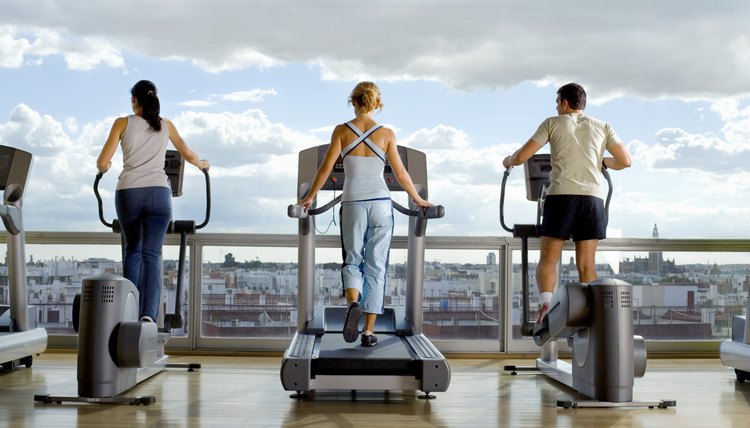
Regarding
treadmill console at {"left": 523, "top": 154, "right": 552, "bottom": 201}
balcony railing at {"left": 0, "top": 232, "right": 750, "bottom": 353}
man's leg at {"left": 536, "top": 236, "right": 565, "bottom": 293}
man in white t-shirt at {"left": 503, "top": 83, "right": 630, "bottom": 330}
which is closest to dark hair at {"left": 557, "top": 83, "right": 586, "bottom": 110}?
man in white t-shirt at {"left": 503, "top": 83, "right": 630, "bottom": 330}

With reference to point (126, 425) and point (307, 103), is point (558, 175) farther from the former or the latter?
point (307, 103)

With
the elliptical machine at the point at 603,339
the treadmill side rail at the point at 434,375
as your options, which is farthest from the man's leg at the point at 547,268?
the treadmill side rail at the point at 434,375

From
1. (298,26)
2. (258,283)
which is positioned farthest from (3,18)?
(258,283)

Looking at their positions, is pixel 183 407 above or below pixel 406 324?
below

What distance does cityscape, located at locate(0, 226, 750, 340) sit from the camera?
586 cm

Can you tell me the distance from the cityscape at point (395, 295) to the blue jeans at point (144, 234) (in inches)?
60.5

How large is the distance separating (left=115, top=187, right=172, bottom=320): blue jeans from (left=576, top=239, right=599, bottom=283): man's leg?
6.92ft

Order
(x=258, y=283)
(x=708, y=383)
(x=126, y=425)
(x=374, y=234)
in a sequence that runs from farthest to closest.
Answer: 1. (x=258, y=283)
2. (x=708, y=383)
3. (x=374, y=234)
4. (x=126, y=425)

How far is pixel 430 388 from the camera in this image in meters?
3.91

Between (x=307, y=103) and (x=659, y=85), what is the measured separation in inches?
106

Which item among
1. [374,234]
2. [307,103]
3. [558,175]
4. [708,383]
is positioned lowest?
[708,383]

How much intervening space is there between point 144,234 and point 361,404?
140 cm

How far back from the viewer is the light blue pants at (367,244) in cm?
413

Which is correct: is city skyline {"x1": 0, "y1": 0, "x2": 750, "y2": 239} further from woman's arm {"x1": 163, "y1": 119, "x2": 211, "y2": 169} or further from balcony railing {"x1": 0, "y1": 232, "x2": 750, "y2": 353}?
woman's arm {"x1": 163, "y1": 119, "x2": 211, "y2": 169}
